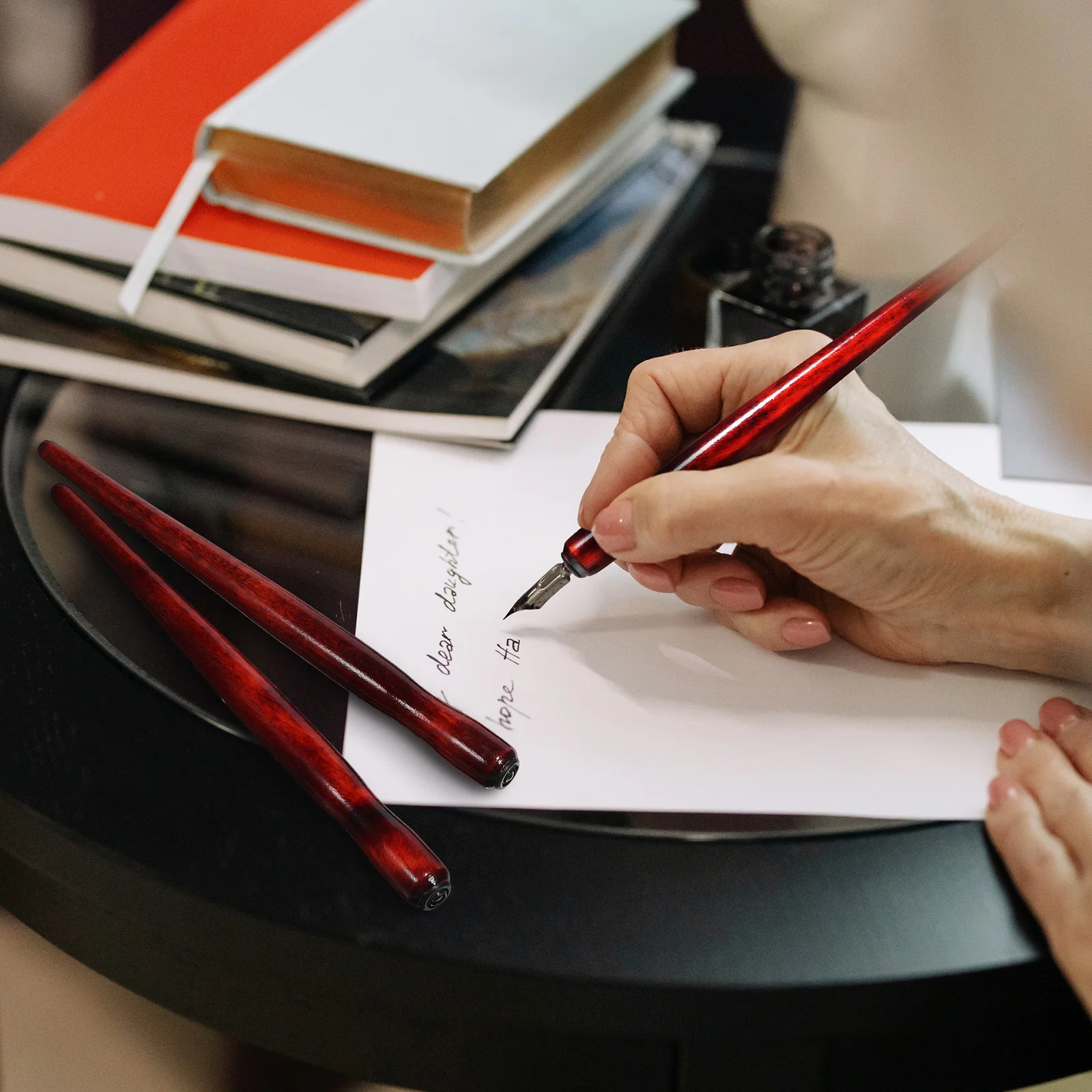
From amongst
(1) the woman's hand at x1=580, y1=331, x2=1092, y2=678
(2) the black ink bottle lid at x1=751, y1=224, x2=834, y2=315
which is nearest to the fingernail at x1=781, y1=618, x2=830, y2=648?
(1) the woman's hand at x1=580, y1=331, x2=1092, y2=678

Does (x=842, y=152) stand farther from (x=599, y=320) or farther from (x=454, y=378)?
(x=454, y=378)

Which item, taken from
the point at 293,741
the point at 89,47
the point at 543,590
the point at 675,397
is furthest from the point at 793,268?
the point at 89,47

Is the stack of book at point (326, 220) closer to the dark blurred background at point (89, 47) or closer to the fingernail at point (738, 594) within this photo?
the fingernail at point (738, 594)

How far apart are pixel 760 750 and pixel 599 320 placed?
0.36 meters

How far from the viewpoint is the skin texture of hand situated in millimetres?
361

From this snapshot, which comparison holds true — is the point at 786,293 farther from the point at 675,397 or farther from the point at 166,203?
the point at 166,203

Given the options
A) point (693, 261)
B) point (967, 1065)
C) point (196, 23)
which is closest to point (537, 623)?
point (967, 1065)

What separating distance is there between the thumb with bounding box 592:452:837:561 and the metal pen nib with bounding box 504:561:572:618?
49mm

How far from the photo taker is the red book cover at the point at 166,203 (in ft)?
1.97

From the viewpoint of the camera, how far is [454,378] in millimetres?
635

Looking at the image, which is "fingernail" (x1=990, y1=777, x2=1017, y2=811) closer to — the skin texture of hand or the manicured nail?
the skin texture of hand

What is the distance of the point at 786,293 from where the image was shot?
654 millimetres

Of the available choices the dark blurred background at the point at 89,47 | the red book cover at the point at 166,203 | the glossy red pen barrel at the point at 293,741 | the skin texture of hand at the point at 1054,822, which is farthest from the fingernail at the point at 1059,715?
the dark blurred background at the point at 89,47

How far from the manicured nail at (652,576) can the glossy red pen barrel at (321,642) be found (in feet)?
0.36
